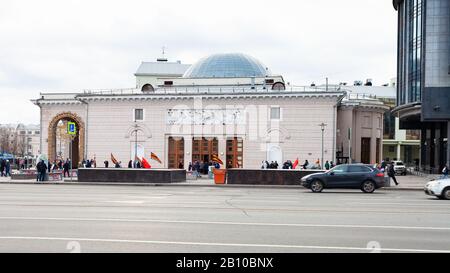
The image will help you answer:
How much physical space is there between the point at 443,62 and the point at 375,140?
68.7 ft

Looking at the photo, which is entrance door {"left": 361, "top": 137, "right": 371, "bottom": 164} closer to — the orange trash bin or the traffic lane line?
the orange trash bin

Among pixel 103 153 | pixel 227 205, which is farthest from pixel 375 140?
pixel 227 205

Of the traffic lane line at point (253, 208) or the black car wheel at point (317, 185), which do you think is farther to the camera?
the black car wheel at point (317, 185)

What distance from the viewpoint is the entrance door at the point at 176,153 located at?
61.4 meters

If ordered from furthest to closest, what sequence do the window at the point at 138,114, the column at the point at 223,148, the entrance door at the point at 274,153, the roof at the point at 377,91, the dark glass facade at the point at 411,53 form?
the roof at the point at 377,91 → the window at the point at 138,114 → the column at the point at 223,148 → the entrance door at the point at 274,153 → the dark glass facade at the point at 411,53

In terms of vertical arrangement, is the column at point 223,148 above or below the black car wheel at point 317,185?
above

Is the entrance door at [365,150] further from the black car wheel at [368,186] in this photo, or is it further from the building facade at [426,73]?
the black car wheel at [368,186]

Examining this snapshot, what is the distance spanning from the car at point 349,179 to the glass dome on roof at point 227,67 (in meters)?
42.5

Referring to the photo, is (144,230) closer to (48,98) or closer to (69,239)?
(69,239)

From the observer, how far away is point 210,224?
43.5 ft

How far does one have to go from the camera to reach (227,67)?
7125 centimetres

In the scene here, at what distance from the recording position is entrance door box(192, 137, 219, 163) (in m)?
60.2

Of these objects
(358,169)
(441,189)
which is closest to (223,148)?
(358,169)

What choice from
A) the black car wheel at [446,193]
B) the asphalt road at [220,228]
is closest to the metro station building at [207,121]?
the black car wheel at [446,193]
